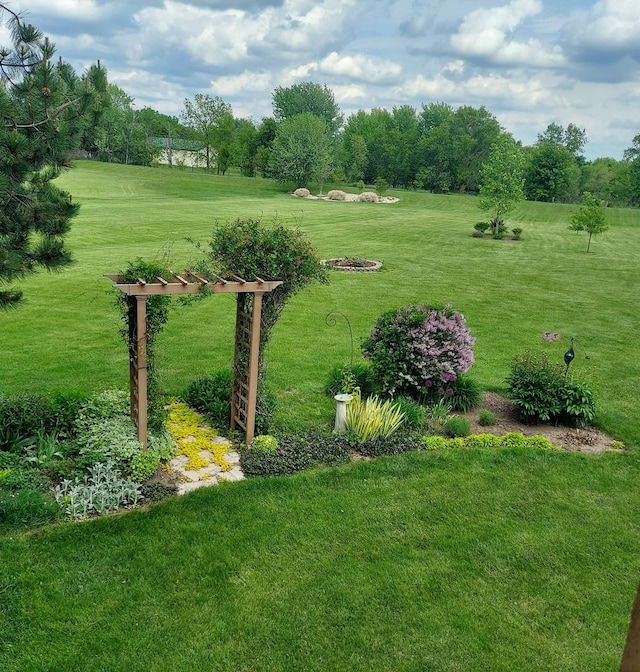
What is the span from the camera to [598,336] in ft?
41.8

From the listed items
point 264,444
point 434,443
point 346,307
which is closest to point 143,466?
point 264,444

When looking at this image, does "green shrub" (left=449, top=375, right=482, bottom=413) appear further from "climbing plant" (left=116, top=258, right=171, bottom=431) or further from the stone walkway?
"climbing plant" (left=116, top=258, right=171, bottom=431)

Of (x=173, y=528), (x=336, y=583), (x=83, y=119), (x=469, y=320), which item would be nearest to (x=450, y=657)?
(x=336, y=583)

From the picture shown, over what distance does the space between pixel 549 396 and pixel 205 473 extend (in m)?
4.67

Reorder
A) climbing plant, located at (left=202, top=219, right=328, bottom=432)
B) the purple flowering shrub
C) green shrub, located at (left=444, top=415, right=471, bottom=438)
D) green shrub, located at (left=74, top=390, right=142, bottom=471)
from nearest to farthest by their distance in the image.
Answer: green shrub, located at (left=74, top=390, right=142, bottom=471) < climbing plant, located at (left=202, top=219, right=328, bottom=432) < green shrub, located at (left=444, top=415, right=471, bottom=438) < the purple flowering shrub

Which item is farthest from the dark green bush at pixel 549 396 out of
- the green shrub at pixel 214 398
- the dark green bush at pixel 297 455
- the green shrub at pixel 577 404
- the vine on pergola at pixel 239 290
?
the green shrub at pixel 214 398

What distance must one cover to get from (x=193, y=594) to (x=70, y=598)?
0.91 metres

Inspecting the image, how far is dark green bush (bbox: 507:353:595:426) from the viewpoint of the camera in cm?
780

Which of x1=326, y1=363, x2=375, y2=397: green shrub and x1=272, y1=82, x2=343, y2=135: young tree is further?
x1=272, y1=82, x2=343, y2=135: young tree

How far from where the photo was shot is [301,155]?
53812 mm

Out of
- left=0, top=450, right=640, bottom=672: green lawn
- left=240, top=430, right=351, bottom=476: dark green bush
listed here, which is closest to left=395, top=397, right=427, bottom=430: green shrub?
left=240, top=430, right=351, bottom=476: dark green bush

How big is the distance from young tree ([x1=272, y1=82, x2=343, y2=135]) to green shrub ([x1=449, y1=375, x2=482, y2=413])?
6968cm

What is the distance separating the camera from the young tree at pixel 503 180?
30.8 meters

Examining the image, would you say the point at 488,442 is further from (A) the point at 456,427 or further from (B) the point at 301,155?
(B) the point at 301,155
